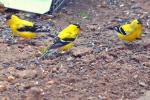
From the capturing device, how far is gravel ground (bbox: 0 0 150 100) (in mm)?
6734

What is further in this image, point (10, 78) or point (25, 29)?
Result: point (25, 29)

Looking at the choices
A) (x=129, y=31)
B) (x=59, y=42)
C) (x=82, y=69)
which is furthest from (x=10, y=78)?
(x=129, y=31)

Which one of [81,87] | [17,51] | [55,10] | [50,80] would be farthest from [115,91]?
[55,10]

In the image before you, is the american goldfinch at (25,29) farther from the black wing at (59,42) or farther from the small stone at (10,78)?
the small stone at (10,78)

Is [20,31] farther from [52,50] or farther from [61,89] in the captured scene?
[61,89]

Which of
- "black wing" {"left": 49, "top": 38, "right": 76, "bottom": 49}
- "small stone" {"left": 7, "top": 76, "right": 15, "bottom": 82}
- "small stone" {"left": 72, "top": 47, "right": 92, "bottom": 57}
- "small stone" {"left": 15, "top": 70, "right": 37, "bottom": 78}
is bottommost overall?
"small stone" {"left": 7, "top": 76, "right": 15, "bottom": 82}

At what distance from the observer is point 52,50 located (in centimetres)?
828

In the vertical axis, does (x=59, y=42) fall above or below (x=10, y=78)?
above

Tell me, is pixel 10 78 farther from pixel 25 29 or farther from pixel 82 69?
pixel 25 29

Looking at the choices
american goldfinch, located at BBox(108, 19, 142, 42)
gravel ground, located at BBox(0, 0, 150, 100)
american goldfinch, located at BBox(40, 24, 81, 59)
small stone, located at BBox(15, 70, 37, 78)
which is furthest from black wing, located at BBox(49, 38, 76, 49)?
american goldfinch, located at BBox(108, 19, 142, 42)

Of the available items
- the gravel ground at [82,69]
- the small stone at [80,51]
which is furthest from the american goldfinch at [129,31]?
the small stone at [80,51]

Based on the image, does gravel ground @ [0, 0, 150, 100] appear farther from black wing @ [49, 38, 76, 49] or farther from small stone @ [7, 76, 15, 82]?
black wing @ [49, 38, 76, 49]

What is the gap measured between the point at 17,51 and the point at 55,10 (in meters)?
2.94

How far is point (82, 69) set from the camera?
25.2 ft
